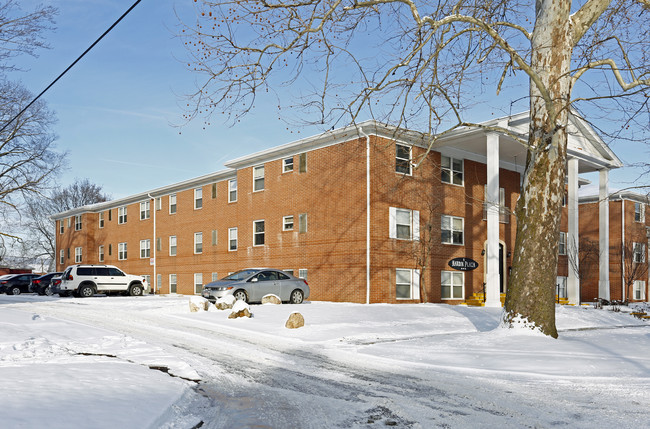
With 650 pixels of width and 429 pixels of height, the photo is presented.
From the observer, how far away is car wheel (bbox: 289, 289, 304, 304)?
927 inches

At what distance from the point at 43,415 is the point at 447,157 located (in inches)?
Result: 1001

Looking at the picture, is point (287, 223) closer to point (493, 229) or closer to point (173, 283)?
point (493, 229)

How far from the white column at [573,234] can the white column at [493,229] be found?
5.24 meters

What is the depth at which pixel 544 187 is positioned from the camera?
1266 centimetres

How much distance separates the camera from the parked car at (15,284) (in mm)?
39688

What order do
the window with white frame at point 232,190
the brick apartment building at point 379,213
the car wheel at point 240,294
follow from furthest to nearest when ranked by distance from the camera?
the window with white frame at point 232,190 → the brick apartment building at point 379,213 → the car wheel at point 240,294

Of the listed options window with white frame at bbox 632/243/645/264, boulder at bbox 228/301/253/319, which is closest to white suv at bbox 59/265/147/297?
boulder at bbox 228/301/253/319

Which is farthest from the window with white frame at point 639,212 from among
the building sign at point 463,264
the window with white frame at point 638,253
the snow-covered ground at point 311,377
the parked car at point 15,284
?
the parked car at point 15,284

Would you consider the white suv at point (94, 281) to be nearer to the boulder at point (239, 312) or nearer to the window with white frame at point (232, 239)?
the window with white frame at point (232, 239)

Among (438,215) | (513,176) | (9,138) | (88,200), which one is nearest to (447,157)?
(438,215)

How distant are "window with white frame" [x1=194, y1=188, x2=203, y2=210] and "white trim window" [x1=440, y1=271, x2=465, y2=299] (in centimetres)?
1701

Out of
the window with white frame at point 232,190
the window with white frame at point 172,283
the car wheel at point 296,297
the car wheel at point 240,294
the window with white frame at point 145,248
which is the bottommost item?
the window with white frame at point 172,283

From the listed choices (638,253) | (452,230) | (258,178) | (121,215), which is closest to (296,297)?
(452,230)

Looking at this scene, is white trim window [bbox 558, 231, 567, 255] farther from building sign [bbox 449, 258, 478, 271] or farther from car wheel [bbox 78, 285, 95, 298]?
car wheel [bbox 78, 285, 95, 298]
